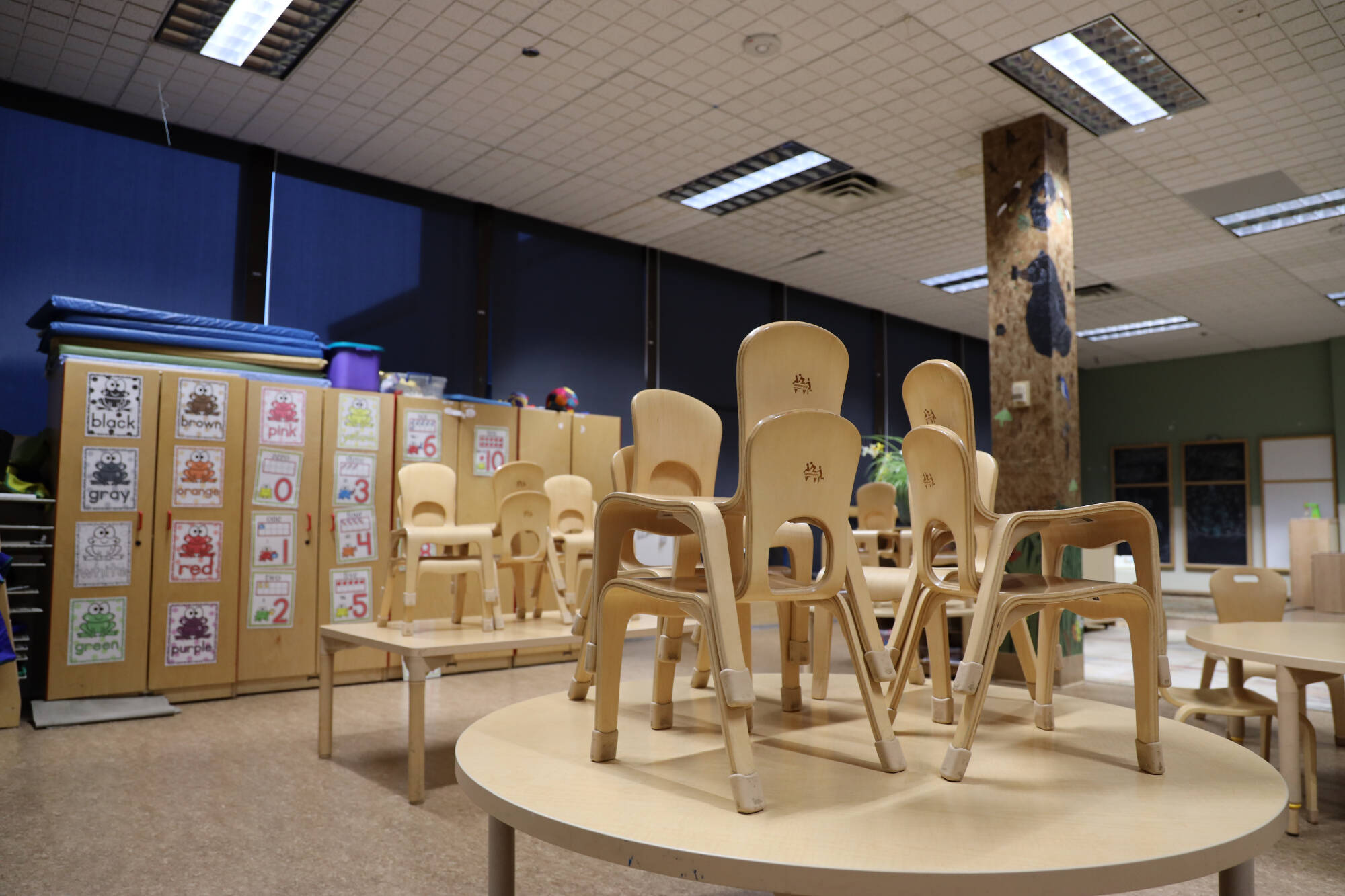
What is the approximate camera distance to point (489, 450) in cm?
637

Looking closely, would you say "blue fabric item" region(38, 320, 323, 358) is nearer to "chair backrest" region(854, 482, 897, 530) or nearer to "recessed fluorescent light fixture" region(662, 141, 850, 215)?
"recessed fluorescent light fixture" region(662, 141, 850, 215)

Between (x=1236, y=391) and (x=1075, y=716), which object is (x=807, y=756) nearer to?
(x=1075, y=716)

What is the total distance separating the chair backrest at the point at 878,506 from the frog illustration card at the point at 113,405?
4.74 meters

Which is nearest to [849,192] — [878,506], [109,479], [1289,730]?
[878,506]

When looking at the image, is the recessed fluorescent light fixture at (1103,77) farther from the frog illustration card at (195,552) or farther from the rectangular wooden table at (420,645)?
the frog illustration card at (195,552)

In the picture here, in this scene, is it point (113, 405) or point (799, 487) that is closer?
point (799, 487)

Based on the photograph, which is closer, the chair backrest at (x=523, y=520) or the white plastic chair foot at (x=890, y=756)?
the white plastic chair foot at (x=890, y=756)

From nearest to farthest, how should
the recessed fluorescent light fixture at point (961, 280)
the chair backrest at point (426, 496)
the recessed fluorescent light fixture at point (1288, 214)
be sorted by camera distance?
the chair backrest at point (426, 496) < the recessed fluorescent light fixture at point (1288, 214) < the recessed fluorescent light fixture at point (961, 280)

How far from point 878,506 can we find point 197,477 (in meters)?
4.57

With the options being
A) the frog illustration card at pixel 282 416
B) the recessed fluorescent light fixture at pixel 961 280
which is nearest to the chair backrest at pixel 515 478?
the frog illustration card at pixel 282 416

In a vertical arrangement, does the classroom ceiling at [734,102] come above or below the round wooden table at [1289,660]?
above

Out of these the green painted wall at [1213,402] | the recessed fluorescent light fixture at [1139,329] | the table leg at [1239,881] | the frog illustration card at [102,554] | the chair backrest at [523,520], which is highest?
the recessed fluorescent light fixture at [1139,329]

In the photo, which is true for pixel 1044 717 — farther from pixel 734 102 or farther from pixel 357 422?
pixel 357 422

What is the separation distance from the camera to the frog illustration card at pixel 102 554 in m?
4.74
